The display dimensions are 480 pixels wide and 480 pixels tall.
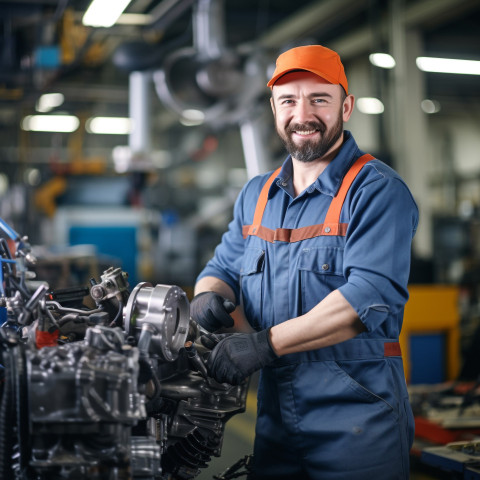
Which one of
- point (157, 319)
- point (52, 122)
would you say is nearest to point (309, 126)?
point (157, 319)

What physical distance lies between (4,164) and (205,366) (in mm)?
8883

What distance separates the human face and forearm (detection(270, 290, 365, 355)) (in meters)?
0.48

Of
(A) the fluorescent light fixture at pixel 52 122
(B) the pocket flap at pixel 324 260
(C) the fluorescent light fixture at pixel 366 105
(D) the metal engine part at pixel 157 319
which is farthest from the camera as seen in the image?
(A) the fluorescent light fixture at pixel 52 122

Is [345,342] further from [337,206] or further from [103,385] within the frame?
[103,385]

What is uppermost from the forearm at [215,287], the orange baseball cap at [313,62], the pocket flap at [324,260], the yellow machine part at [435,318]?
the orange baseball cap at [313,62]

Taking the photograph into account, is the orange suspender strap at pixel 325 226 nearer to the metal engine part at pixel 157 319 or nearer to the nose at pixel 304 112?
the nose at pixel 304 112

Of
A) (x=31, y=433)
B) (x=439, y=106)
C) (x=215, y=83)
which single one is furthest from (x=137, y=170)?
(x=439, y=106)

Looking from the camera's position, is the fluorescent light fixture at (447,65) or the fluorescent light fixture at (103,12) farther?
the fluorescent light fixture at (447,65)

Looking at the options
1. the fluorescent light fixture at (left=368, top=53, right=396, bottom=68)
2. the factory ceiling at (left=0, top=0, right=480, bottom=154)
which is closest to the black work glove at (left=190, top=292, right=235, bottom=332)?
the factory ceiling at (left=0, top=0, right=480, bottom=154)

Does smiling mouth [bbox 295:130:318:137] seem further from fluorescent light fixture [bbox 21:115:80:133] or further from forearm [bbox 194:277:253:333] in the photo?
fluorescent light fixture [bbox 21:115:80:133]

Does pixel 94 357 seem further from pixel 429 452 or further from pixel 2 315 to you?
pixel 429 452

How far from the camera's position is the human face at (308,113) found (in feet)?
6.29

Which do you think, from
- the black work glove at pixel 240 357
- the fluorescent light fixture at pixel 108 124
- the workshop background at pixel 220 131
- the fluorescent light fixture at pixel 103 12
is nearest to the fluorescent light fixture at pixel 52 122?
the fluorescent light fixture at pixel 108 124

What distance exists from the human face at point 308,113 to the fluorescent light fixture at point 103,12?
13.6ft
